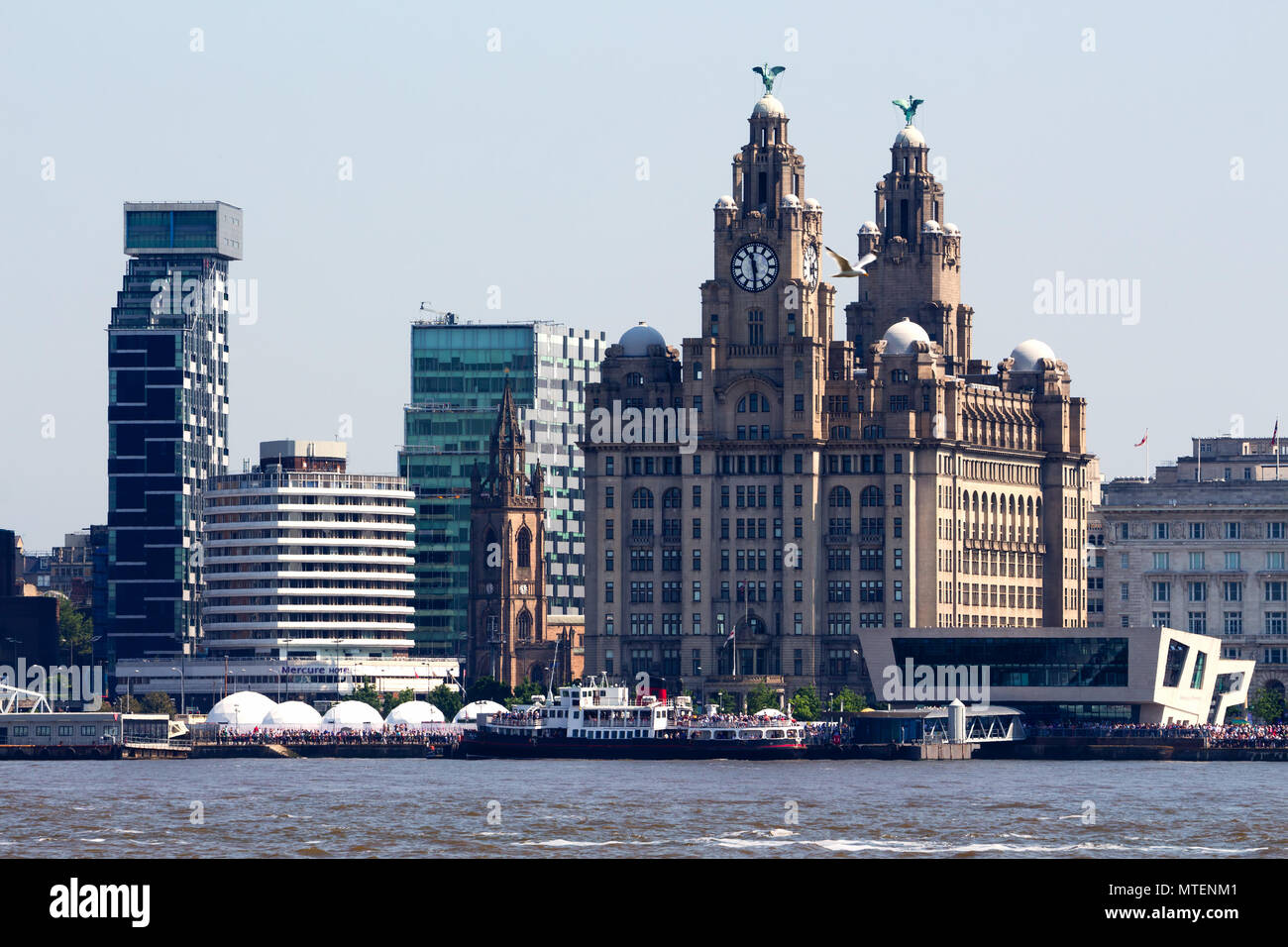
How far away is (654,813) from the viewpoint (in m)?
120

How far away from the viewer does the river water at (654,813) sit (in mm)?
95812

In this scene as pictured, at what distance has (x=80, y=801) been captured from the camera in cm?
Result: 13838

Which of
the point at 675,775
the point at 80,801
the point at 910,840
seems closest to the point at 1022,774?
the point at 675,775

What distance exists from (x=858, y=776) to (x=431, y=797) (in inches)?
1640

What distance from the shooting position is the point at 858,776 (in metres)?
172

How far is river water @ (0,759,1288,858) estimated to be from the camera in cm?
9581
